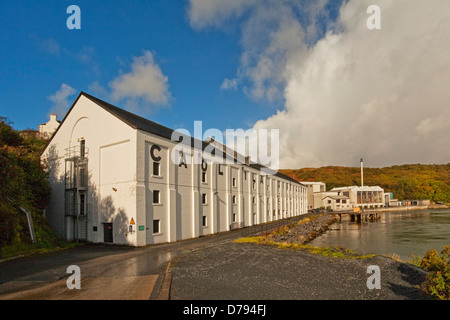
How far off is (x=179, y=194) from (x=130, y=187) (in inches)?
215

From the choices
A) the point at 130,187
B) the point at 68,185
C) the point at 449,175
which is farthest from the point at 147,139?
the point at 449,175

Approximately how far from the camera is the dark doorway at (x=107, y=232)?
76.0ft

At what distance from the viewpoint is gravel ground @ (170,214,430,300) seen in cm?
905

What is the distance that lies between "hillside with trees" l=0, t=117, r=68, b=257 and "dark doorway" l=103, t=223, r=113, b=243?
367 centimetres

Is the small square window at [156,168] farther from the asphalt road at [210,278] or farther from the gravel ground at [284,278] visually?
the gravel ground at [284,278]

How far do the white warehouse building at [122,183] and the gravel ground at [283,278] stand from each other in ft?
26.5

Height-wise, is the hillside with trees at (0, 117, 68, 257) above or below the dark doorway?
above

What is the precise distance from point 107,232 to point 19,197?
24.1 ft

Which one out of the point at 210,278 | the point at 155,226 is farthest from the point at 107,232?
the point at 210,278

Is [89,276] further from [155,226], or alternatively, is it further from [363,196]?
[363,196]

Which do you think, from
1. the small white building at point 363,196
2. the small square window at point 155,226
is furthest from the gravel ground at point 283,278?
the small white building at point 363,196

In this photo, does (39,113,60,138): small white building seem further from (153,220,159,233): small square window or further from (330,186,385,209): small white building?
(330,186,385,209): small white building

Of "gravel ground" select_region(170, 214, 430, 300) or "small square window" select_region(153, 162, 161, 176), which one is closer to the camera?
"gravel ground" select_region(170, 214, 430, 300)

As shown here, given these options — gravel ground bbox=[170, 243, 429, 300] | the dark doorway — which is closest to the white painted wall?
the dark doorway
